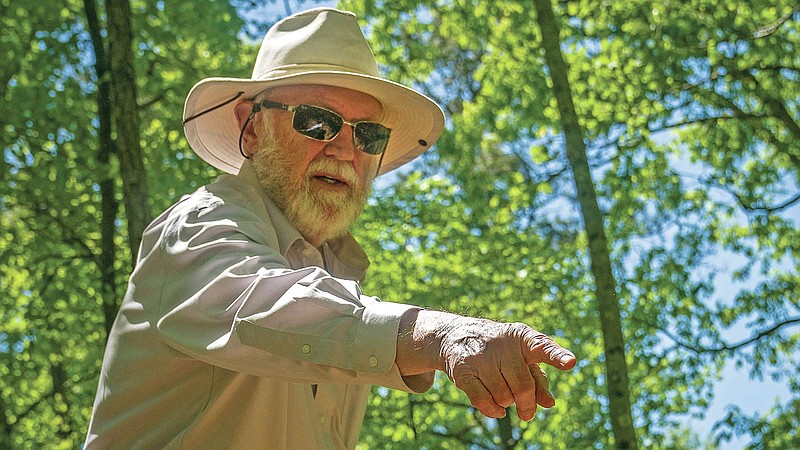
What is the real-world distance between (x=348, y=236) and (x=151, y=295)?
1.21 m

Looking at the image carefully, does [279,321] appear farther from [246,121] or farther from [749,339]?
[749,339]

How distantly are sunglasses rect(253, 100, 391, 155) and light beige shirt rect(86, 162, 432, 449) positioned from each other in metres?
0.26

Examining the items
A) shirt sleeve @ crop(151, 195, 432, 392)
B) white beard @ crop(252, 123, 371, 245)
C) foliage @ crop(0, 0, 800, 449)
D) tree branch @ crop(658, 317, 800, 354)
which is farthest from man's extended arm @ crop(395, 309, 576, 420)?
tree branch @ crop(658, 317, 800, 354)

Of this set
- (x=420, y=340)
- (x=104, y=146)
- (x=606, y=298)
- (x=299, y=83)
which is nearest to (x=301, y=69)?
(x=299, y=83)

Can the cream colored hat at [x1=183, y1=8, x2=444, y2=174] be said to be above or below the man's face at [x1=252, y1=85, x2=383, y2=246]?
above

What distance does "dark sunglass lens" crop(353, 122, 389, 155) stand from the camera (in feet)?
11.6

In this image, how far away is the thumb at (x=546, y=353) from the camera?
1695 mm

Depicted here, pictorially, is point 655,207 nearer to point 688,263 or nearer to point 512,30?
point 688,263

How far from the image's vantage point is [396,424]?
12023mm

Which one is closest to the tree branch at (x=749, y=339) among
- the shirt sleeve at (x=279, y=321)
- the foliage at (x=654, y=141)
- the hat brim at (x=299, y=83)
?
the foliage at (x=654, y=141)

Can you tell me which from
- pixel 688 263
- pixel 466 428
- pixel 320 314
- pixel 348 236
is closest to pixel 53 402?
pixel 466 428

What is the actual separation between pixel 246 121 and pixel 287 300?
1896 millimetres

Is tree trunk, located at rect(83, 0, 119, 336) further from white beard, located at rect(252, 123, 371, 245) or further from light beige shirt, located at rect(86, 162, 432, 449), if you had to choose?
light beige shirt, located at rect(86, 162, 432, 449)

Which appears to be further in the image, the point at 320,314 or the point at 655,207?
the point at 655,207
